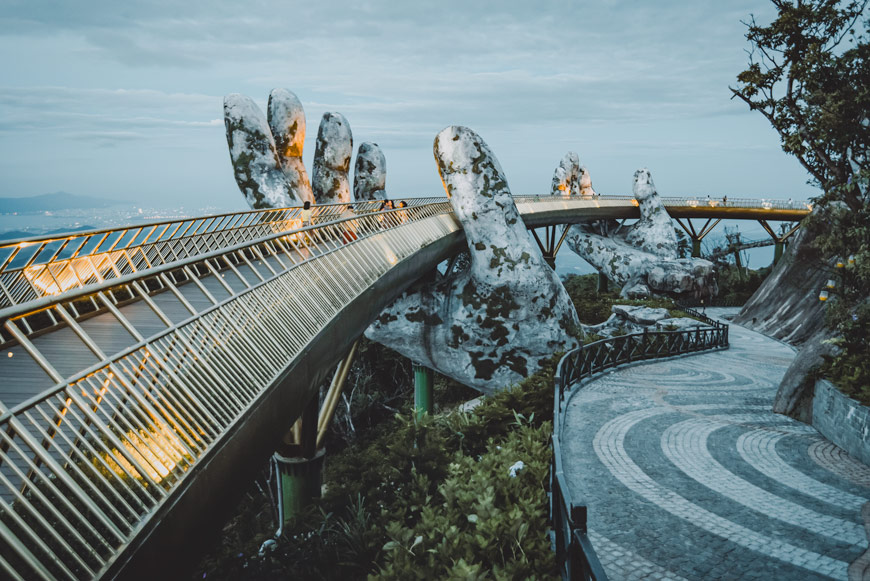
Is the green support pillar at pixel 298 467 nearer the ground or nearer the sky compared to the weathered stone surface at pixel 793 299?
nearer the ground

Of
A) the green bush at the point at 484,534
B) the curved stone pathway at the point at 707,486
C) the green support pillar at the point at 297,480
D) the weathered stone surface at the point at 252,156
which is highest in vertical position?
the weathered stone surface at the point at 252,156

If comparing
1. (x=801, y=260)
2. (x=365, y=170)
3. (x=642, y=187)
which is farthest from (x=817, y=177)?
(x=642, y=187)

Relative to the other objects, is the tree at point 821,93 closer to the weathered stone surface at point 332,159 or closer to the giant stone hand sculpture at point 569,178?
the weathered stone surface at point 332,159

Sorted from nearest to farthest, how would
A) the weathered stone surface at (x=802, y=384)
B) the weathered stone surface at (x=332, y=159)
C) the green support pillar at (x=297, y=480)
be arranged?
the weathered stone surface at (x=802, y=384), the green support pillar at (x=297, y=480), the weathered stone surface at (x=332, y=159)

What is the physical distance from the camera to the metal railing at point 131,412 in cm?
331

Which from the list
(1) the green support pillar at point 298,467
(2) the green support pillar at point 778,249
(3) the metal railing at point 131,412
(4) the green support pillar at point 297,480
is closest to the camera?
(3) the metal railing at point 131,412

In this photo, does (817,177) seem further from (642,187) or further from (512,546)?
(642,187)

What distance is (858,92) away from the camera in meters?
A: 9.97

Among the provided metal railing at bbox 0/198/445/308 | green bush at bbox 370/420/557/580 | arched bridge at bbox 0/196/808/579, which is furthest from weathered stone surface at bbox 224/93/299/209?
green bush at bbox 370/420/557/580

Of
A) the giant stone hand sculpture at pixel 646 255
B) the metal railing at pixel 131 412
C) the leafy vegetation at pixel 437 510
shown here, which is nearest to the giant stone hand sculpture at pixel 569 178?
the giant stone hand sculpture at pixel 646 255

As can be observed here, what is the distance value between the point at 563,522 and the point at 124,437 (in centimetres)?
346

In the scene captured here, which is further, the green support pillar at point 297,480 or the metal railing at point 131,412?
the green support pillar at point 297,480

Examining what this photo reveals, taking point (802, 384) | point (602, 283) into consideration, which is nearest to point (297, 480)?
point (802, 384)

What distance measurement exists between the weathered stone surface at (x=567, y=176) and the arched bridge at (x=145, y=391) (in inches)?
1291
